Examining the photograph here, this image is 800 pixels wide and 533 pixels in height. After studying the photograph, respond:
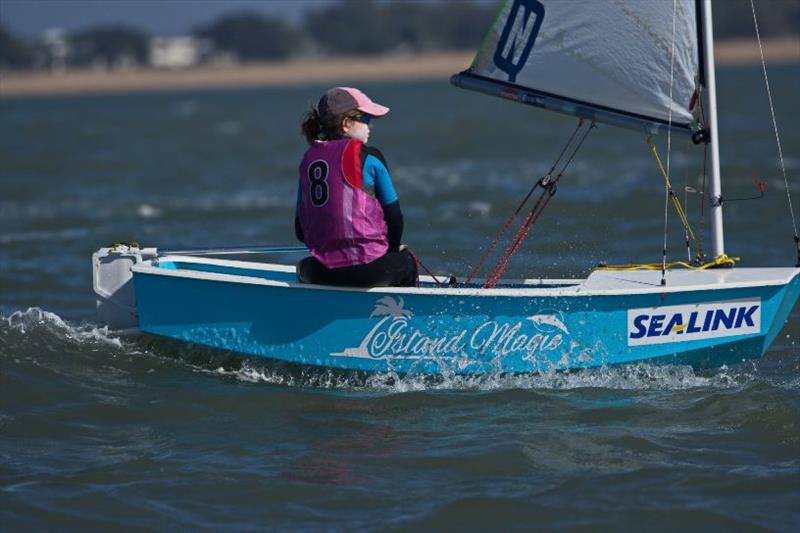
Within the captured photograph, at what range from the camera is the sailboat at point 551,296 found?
6008 mm

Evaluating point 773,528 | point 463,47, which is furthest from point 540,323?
point 463,47

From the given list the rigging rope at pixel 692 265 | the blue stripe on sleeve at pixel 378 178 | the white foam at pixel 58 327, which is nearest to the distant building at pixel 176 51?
the white foam at pixel 58 327

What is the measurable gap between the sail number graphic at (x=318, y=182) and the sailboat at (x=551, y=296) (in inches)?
15.6

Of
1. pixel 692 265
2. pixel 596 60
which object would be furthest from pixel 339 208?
pixel 692 265

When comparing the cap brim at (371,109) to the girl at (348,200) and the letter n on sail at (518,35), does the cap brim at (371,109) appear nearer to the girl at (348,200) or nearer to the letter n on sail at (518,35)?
the girl at (348,200)

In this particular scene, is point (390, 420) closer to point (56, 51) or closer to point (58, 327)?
point (58, 327)

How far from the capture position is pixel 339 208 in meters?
5.96

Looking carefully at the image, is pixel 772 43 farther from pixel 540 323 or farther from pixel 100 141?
pixel 540 323

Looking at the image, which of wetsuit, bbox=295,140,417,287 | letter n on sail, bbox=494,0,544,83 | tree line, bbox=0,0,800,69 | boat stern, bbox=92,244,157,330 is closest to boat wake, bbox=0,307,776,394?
boat stern, bbox=92,244,157,330

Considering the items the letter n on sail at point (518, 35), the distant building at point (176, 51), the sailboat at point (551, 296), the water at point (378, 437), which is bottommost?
the water at point (378, 437)

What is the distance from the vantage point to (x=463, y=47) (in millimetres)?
109312

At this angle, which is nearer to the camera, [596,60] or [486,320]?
[486,320]

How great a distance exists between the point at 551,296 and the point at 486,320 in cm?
32

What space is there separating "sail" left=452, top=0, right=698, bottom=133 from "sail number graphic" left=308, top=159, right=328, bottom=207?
1.08m
